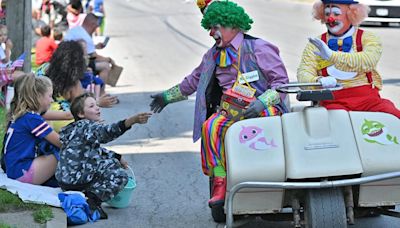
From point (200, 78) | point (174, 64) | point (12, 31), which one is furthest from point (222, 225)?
point (174, 64)

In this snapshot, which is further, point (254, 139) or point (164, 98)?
point (164, 98)

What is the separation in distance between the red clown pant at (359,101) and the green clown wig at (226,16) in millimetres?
907

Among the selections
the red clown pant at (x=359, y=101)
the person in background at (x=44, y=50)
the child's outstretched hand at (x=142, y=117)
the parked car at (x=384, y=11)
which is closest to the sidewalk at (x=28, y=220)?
the child's outstretched hand at (x=142, y=117)

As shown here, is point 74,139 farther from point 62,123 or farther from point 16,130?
point 62,123

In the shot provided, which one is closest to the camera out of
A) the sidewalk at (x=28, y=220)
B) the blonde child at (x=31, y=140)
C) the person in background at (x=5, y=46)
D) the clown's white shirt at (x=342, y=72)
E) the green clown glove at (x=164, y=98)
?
the clown's white shirt at (x=342, y=72)

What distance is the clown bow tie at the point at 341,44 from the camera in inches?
291

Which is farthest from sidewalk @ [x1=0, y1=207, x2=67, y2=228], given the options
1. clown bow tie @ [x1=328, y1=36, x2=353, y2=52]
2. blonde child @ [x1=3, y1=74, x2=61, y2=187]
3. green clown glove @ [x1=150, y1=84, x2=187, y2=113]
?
clown bow tie @ [x1=328, y1=36, x2=353, y2=52]

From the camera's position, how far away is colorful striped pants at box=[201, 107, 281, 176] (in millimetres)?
7297

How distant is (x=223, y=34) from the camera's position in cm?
766

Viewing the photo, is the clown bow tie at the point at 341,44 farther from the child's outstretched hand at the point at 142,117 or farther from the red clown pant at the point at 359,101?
the child's outstretched hand at the point at 142,117

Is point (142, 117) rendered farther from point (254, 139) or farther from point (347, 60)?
point (347, 60)

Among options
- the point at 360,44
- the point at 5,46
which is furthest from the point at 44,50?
the point at 360,44

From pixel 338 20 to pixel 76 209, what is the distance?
2.52m

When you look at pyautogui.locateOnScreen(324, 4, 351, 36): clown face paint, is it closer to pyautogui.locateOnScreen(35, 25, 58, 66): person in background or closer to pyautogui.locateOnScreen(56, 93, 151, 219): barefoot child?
pyautogui.locateOnScreen(56, 93, 151, 219): barefoot child
